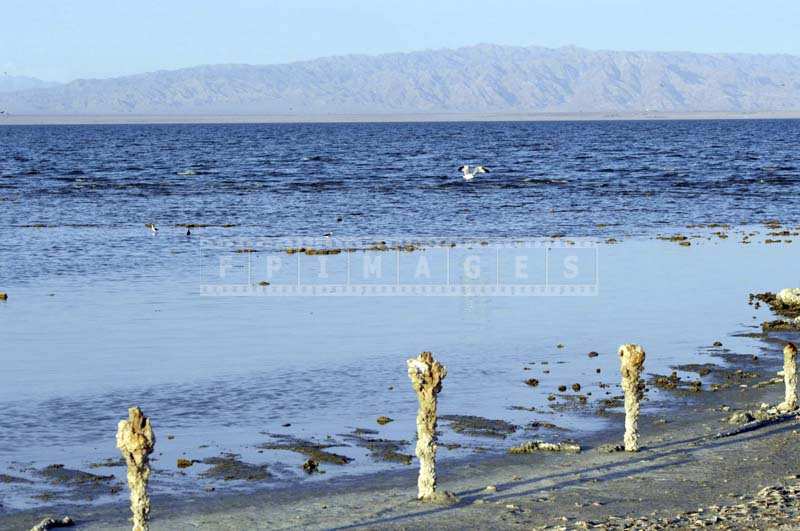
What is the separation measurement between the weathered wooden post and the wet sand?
232mm

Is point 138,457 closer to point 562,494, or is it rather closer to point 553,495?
Answer: point 553,495

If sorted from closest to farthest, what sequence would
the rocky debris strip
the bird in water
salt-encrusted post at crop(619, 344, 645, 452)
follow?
the rocky debris strip → salt-encrusted post at crop(619, 344, 645, 452) → the bird in water

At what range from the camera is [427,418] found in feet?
47.5

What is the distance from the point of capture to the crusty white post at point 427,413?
14406 mm

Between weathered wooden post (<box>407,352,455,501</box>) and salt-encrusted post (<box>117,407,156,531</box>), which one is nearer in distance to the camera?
salt-encrusted post (<box>117,407,156,531</box>)

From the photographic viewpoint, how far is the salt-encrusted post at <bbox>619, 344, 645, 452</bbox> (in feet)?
53.7

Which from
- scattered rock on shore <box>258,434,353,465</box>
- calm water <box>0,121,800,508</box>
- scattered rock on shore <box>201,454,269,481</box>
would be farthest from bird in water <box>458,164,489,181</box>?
scattered rock on shore <box>201,454,269,481</box>

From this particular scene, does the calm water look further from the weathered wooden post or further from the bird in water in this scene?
the bird in water

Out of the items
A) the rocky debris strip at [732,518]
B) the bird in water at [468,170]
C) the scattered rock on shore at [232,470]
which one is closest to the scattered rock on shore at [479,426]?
the scattered rock on shore at [232,470]

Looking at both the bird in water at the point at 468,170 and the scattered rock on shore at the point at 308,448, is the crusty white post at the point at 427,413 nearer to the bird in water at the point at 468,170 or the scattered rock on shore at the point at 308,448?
the scattered rock on shore at the point at 308,448

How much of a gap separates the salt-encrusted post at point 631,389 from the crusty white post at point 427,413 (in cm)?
314

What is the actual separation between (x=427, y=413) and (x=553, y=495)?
5.89 feet

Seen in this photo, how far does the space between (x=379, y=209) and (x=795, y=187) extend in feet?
96.0

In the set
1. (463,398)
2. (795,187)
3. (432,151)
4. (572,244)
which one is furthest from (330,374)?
(432,151)
